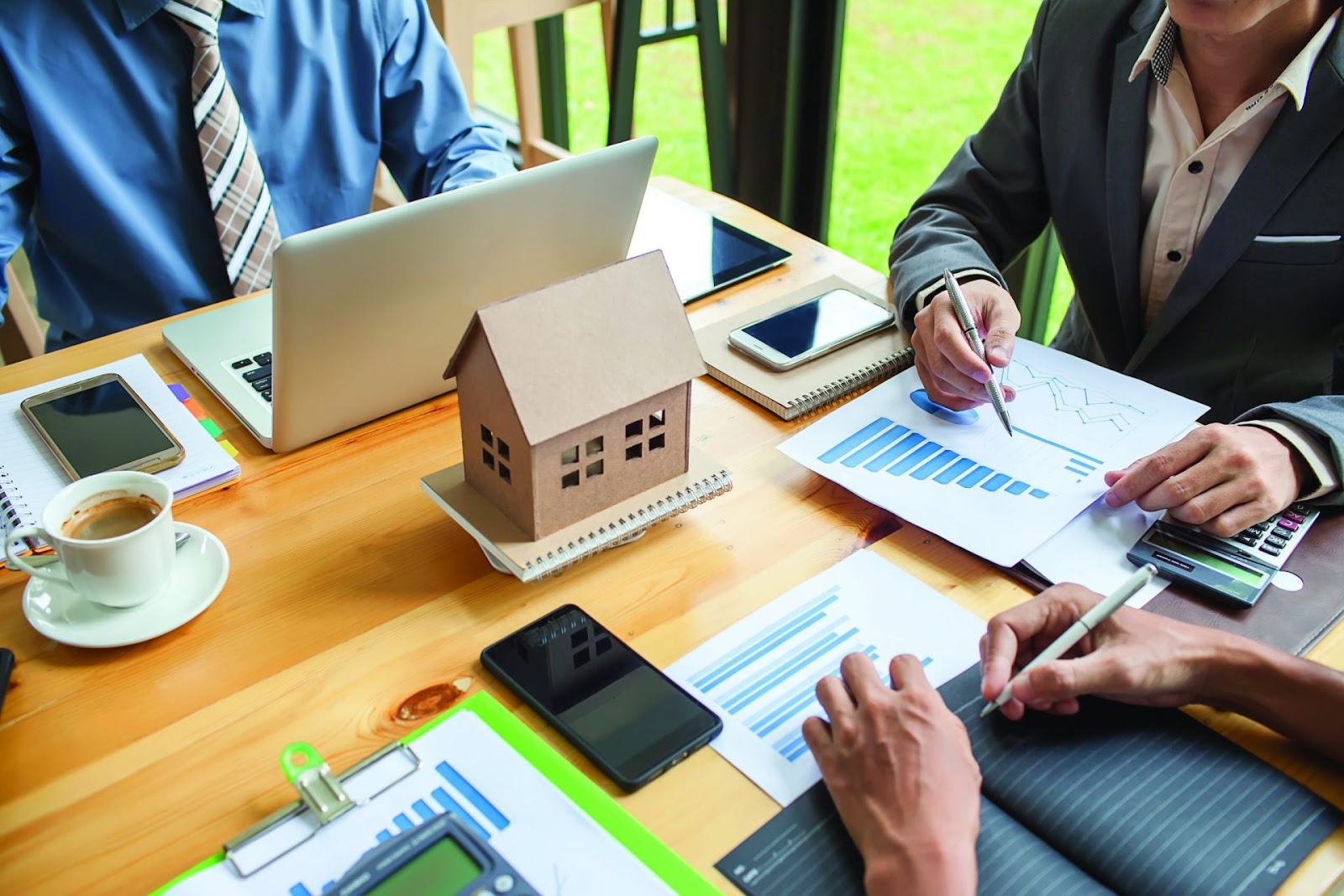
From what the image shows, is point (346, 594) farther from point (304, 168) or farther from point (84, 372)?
point (304, 168)

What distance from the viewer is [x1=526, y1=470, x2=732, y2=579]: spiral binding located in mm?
894

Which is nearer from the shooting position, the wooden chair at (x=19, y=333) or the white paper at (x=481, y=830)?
the white paper at (x=481, y=830)

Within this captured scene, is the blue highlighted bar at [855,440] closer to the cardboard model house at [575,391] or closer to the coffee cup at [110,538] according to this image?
the cardboard model house at [575,391]

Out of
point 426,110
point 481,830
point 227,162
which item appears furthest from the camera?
point 426,110

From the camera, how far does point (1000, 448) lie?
42.1 inches

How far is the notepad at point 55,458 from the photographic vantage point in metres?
0.98

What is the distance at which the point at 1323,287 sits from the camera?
1229 mm

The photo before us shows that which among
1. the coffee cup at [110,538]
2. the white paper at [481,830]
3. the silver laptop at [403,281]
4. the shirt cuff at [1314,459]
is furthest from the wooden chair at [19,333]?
the shirt cuff at [1314,459]

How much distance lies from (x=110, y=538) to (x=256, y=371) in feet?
1.21

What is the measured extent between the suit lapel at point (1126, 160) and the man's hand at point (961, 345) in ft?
0.80

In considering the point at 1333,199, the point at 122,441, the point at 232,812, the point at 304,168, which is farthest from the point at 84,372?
the point at 1333,199

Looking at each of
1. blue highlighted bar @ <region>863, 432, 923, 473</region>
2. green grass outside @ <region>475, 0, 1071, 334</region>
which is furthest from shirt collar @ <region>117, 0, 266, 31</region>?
green grass outside @ <region>475, 0, 1071, 334</region>

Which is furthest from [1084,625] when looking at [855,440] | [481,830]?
[481,830]

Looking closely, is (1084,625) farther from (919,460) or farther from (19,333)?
(19,333)
